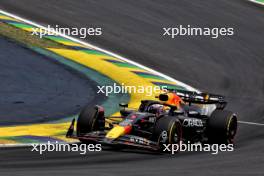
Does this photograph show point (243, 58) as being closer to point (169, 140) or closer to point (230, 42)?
point (230, 42)

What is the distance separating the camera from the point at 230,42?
105 ft

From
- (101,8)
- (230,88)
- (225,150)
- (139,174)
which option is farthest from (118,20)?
(139,174)

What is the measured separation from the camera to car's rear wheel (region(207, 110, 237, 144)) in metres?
18.7

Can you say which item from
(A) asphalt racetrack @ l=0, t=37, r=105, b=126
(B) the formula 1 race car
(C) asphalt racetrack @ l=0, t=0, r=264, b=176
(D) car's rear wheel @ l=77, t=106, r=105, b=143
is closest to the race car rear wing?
(B) the formula 1 race car

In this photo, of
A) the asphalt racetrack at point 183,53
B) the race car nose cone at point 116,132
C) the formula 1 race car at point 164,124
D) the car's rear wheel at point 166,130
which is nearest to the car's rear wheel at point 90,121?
the formula 1 race car at point 164,124

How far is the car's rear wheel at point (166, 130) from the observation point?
56.7ft

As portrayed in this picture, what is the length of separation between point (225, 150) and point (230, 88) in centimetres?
883

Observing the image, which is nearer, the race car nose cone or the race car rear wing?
the race car nose cone

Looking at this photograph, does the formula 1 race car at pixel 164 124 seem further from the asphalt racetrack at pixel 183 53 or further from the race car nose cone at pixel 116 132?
the asphalt racetrack at pixel 183 53

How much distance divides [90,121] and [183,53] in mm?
12438

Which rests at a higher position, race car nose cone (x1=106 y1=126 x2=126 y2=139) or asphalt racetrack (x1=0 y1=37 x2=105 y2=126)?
asphalt racetrack (x1=0 y1=37 x2=105 y2=126)

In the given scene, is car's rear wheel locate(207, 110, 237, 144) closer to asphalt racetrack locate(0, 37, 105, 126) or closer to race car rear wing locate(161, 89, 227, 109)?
race car rear wing locate(161, 89, 227, 109)

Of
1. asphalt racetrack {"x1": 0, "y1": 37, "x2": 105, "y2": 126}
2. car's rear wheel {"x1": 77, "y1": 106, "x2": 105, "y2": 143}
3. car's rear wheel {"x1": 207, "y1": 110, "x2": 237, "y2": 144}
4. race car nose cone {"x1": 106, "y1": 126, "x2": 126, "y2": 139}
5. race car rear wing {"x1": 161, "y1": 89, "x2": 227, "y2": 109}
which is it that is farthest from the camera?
asphalt racetrack {"x1": 0, "y1": 37, "x2": 105, "y2": 126}

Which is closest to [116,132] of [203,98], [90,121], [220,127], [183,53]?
[90,121]
